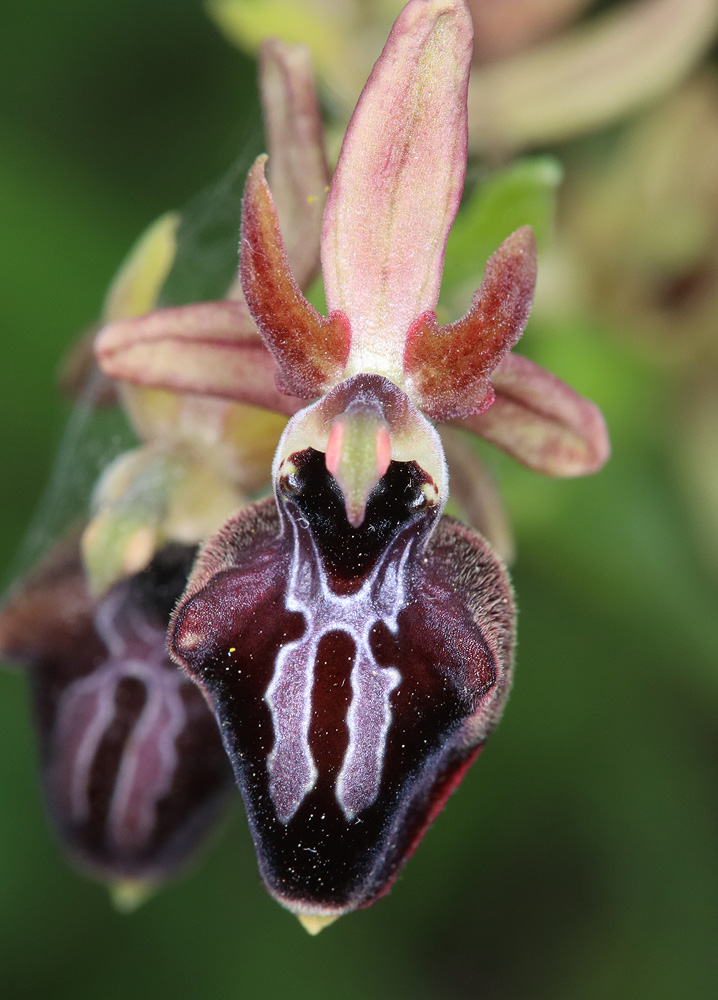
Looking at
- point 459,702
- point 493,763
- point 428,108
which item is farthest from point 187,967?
point 428,108

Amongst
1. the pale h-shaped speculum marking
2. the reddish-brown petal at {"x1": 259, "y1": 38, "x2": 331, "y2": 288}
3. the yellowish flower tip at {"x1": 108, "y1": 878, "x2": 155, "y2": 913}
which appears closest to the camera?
the pale h-shaped speculum marking

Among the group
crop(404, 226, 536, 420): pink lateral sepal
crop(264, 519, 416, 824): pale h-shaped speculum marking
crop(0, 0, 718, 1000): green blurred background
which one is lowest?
crop(0, 0, 718, 1000): green blurred background

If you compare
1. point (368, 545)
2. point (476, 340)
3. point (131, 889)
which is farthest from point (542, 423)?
point (131, 889)

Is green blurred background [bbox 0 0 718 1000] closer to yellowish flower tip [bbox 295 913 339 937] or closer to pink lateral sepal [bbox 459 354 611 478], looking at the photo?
pink lateral sepal [bbox 459 354 611 478]

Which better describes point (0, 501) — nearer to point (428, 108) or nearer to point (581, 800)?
point (581, 800)

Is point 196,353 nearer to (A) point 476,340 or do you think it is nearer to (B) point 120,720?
(A) point 476,340

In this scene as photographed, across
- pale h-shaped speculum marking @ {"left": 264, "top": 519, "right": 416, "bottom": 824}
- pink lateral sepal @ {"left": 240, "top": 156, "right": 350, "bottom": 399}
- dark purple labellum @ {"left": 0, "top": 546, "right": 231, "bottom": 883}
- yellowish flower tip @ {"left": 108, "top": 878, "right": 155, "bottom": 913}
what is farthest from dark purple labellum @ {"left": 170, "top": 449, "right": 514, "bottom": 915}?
yellowish flower tip @ {"left": 108, "top": 878, "right": 155, "bottom": 913}

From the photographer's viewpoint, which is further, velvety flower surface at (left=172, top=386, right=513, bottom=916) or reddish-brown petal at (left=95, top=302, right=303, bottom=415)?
reddish-brown petal at (left=95, top=302, right=303, bottom=415)
